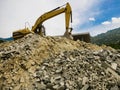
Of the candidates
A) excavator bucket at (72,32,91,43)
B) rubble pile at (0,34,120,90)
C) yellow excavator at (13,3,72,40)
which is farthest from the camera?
excavator bucket at (72,32,91,43)

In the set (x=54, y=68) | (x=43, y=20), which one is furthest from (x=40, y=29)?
(x=54, y=68)

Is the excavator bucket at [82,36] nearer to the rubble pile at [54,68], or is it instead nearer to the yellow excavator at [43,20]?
the yellow excavator at [43,20]

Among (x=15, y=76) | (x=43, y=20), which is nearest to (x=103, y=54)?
(x=15, y=76)

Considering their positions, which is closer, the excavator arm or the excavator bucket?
the excavator arm

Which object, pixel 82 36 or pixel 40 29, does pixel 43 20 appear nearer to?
pixel 40 29

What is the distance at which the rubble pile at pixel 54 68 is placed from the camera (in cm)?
1478

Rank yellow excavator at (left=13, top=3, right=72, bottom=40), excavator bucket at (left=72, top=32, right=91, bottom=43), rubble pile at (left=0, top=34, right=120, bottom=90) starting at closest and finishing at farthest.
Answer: rubble pile at (left=0, top=34, right=120, bottom=90)
yellow excavator at (left=13, top=3, right=72, bottom=40)
excavator bucket at (left=72, top=32, right=91, bottom=43)

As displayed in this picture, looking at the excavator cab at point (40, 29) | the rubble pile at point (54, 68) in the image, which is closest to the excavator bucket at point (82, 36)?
the excavator cab at point (40, 29)

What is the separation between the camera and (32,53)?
18.4m

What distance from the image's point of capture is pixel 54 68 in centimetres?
1645

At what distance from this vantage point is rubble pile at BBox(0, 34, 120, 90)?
1478 centimetres

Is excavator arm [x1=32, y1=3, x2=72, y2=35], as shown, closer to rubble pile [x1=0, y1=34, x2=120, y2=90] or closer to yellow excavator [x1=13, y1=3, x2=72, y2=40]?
yellow excavator [x1=13, y1=3, x2=72, y2=40]

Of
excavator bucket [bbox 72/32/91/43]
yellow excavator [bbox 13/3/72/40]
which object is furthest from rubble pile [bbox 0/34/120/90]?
excavator bucket [bbox 72/32/91/43]

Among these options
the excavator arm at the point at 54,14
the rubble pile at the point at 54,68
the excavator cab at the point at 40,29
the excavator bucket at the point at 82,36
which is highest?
the excavator arm at the point at 54,14
